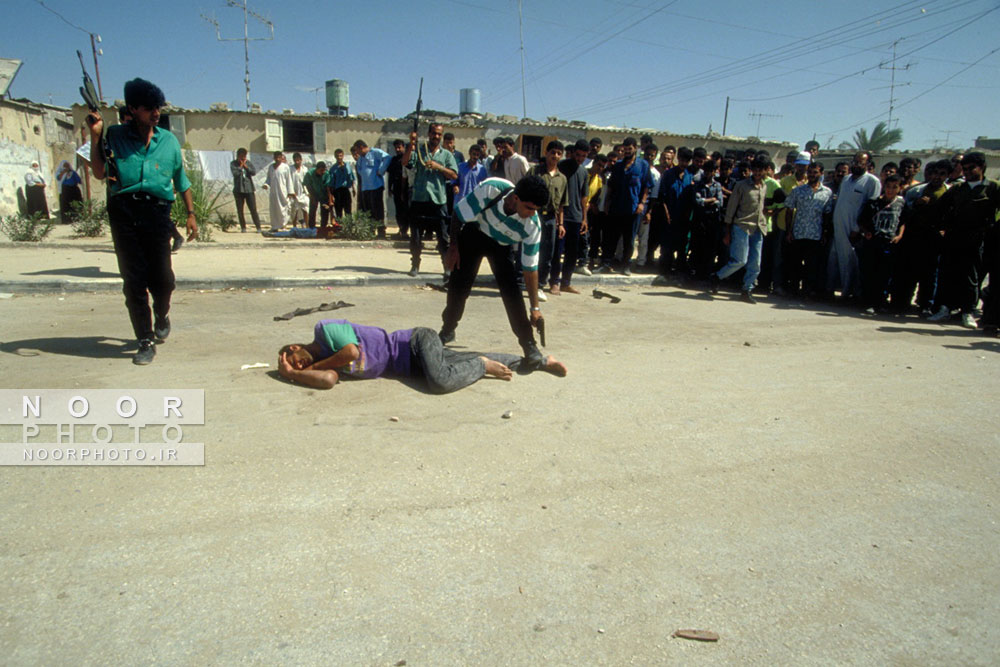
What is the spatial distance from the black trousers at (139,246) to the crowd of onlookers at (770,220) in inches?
146

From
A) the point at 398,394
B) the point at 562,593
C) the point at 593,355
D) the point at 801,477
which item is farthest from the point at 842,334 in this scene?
the point at 562,593

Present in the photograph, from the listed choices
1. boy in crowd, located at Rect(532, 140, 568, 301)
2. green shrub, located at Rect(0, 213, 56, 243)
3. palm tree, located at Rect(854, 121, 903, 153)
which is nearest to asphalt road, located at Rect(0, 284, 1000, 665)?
boy in crowd, located at Rect(532, 140, 568, 301)

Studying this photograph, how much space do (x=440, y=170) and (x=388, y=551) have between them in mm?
6248

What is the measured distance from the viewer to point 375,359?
14.4ft

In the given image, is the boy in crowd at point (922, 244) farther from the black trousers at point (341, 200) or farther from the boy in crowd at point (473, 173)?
the black trousers at point (341, 200)

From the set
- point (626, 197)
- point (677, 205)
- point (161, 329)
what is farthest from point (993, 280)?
point (161, 329)

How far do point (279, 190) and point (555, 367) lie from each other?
465 inches

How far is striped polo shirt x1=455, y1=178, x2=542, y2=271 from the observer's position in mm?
4703

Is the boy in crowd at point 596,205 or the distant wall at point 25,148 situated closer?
the boy in crowd at point 596,205

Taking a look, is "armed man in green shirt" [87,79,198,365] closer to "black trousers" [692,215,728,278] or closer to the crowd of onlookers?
the crowd of onlookers

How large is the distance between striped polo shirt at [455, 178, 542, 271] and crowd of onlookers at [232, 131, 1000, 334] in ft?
9.38

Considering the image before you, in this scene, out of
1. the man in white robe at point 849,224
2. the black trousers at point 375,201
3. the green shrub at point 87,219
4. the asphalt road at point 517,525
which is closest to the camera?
the asphalt road at point 517,525

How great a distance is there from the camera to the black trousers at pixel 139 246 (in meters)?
4.69

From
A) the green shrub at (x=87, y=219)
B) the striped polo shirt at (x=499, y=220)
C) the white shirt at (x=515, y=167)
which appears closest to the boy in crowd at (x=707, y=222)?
the white shirt at (x=515, y=167)
